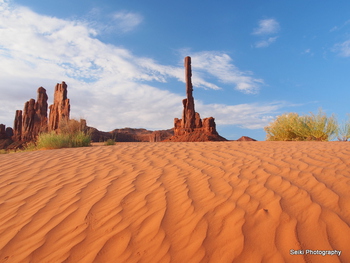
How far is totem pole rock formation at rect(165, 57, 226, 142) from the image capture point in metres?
29.7

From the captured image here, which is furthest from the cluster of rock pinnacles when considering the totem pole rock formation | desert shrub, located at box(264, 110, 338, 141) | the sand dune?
the sand dune

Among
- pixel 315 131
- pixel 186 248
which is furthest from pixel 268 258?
pixel 315 131

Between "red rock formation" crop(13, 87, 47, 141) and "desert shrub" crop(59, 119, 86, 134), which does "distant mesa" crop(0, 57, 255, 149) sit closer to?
"red rock formation" crop(13, 87, 47, 141)

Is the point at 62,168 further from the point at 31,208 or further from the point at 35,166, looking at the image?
the point at 31,208

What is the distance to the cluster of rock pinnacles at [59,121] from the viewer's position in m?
31.2

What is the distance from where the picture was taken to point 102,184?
12.9ft

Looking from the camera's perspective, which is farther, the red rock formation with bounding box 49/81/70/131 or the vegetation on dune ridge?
the red rock formation with bounding box 49/81/70/131

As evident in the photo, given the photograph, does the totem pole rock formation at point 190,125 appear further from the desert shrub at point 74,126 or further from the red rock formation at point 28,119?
the red rock formation at point 28,119

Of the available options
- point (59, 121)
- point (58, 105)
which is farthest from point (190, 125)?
point (58, 105)

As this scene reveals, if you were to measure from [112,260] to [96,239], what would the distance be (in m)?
0.37

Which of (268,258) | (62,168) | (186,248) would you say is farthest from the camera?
(62,168)

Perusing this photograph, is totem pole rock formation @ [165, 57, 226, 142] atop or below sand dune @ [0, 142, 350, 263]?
atop

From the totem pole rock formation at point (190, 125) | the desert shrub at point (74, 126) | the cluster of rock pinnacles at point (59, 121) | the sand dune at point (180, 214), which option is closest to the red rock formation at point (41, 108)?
the cluster of rock pinnacles at point (59, 121)

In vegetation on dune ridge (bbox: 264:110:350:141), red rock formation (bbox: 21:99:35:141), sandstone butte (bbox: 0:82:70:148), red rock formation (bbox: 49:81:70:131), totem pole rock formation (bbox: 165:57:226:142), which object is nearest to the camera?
vegetation on dune ridge (bbox: 264:110:350:141)
